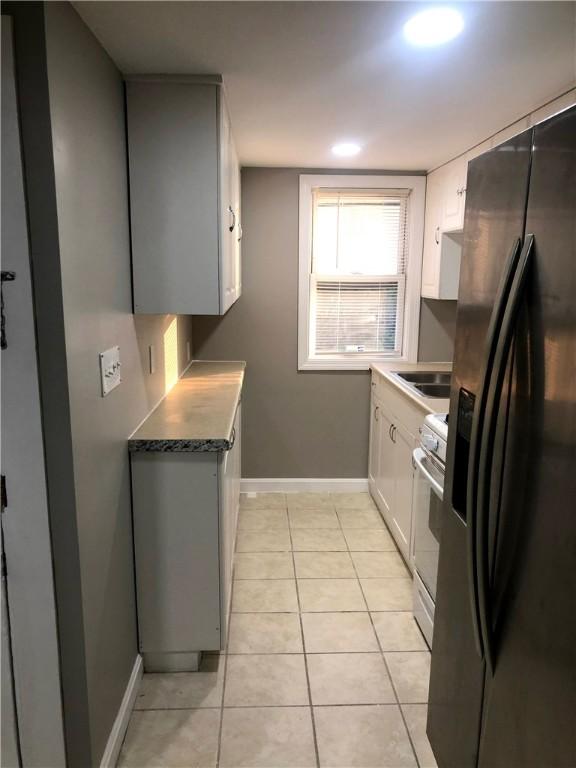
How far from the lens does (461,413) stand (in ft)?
4.92

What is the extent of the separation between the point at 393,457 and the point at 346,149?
1793 millimetres

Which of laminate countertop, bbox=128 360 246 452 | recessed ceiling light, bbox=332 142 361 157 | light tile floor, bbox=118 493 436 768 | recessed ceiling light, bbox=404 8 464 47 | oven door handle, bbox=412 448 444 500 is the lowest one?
light tile floor, bbox=118 493 436 768

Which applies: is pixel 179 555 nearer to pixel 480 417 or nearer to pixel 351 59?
pixel 480 417

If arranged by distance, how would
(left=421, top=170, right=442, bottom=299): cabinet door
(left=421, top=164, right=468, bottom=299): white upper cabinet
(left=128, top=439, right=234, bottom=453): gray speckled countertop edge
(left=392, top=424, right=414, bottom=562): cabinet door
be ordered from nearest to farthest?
(left=128, top=439, right=234, bottom=453): gray speckled countertop edge → (left=392, top=424, right=414, bottom=562): cabinet door → (left=421, top=164, right=468, bottom=299): white upper cabinet → (left=421, top=170, right=442, bottom=299): cabinet door

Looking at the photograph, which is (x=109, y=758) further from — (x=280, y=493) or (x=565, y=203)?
(x=280, y=493)

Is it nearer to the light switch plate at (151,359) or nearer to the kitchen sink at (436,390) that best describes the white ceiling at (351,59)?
the light switch plate at (151,359)

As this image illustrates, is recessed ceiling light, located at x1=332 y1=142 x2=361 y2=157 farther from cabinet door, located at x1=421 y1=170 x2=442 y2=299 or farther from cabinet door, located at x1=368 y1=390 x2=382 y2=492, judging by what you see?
cabinet door, located at x1=368 y1=390 x2=382 y2=492

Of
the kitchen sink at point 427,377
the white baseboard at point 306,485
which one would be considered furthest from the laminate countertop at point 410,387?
the white baseboard at point 306,485

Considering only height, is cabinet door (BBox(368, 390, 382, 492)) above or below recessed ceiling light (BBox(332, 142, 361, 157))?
below

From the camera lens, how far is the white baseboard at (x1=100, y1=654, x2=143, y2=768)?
1.71 m

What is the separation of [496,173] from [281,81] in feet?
3.34

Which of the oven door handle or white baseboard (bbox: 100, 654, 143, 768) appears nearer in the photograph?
white baseboard (bbox: 100, 654, 143, 768)

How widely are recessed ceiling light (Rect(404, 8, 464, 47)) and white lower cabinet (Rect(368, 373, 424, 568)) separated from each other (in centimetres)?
158

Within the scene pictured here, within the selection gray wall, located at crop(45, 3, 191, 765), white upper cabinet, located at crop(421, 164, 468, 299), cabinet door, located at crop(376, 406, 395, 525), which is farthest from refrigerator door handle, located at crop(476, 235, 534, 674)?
white upper cabinet, located at crop(421, 164, 468, 299)
